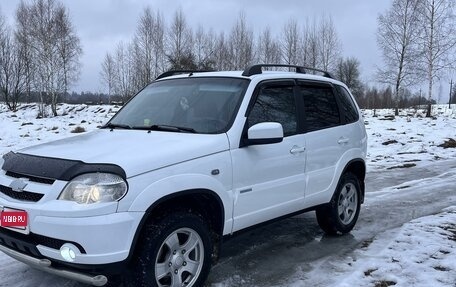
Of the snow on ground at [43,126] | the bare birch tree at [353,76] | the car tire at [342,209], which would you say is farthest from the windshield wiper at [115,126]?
the bare birch tree at [353,76]

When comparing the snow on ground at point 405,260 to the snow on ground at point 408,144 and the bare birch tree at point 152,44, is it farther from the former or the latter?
the bare birch tree at point 152,44

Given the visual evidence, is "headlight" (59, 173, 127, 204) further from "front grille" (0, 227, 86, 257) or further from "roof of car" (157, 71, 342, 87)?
"roof of car" (157, 71, 342, 87)

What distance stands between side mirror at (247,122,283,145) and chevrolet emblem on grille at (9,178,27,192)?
186cm

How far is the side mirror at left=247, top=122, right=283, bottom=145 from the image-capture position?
3.88 m

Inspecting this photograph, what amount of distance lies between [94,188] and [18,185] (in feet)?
2.13

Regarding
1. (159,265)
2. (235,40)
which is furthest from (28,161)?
(235,40)

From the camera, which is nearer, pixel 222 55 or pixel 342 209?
pixel 342 209

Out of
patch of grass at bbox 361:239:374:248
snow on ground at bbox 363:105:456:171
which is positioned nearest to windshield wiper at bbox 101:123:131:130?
patch of grass at bbox 361:239:374:248

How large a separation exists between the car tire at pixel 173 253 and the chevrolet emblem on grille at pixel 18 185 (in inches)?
37.3

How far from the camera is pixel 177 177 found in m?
3.39

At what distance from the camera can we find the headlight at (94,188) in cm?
307

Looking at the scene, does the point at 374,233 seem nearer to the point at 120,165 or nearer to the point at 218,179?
the point at 218,179

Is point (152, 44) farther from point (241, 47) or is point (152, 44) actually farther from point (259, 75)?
point (259, 75)

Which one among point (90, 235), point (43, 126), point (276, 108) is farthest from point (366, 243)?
point (43, 126)
